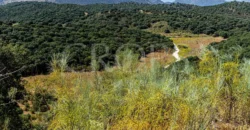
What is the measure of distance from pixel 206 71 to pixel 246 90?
1713 mm

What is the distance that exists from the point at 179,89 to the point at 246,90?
3641mm

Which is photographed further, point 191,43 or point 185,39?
point 185,39

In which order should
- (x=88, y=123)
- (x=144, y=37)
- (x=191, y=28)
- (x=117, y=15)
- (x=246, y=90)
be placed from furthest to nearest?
(x=117, y=15) < (x=191, y=28) < (x=144, y=37) < (x=246, y=90) < (x=88, y=123)

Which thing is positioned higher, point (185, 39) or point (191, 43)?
point (191, 43)

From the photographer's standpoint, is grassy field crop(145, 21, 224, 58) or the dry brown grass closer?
the dry brown grass

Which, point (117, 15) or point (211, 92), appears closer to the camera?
point (211, 92)

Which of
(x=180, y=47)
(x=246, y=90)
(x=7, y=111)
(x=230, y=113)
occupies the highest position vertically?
(x=246, y=90)

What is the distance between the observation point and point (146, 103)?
9086 mm

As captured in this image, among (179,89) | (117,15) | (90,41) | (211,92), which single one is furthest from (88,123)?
(117,15)

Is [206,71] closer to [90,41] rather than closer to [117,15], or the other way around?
[90,41]

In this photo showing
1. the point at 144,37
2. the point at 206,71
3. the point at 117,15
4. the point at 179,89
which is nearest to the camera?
the point at 179,89

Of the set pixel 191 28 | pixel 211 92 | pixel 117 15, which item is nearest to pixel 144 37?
pixel 191 28

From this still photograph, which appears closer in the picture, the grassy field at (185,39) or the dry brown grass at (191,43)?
the dry brown grass at (191,43)

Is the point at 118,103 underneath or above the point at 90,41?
above
